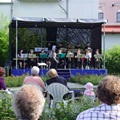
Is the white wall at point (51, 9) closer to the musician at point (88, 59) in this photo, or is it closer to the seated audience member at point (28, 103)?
the musician at point (88, 59)

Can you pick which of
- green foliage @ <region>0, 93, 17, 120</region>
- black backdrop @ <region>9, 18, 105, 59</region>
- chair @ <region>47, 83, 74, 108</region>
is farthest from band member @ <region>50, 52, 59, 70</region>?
green foliage @ <region>0, 93, 17, 120</region>

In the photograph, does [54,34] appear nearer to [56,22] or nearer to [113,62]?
[56,22]

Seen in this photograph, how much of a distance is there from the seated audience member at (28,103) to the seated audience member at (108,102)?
647 mm

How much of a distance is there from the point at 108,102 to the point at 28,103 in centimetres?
83

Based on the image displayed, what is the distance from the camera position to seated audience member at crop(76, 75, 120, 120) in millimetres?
4043

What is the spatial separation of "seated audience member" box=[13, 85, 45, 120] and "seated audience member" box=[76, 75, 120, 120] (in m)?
0.65

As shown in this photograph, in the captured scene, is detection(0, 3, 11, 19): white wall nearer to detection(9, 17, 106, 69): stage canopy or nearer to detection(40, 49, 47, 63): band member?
detection(9, 17, 106, 69): stage canopy

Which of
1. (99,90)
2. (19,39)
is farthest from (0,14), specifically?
(99,90)

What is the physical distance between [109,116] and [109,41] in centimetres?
3422

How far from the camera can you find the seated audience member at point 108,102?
4043 millimetres

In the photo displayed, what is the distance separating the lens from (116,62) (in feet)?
97.7

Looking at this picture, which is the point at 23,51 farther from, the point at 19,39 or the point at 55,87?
the point at 55,87

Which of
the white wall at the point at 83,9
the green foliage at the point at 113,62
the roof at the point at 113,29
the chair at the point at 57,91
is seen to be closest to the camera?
the chair at the point at 57,91

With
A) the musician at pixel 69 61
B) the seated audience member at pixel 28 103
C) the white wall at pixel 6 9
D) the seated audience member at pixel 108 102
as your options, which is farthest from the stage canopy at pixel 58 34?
the seated audience member at pixel 28 103
